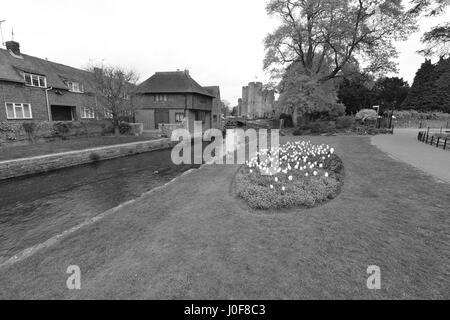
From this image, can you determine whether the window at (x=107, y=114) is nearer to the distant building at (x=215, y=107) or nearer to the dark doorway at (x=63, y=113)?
the dark doorway at (x=63, y=113)

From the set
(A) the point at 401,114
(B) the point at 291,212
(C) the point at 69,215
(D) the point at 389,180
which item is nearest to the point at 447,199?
(D) the point at 389,180

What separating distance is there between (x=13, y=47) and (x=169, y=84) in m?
18.7

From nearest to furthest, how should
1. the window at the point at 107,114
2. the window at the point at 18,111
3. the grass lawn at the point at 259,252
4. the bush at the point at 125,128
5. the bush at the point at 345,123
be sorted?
the grass lawn at the point at 259,252 → the window at the point at 18,111 → the window at the point at 107,114 → the bush at the point at 345,123 → the bush at the point at 125,128

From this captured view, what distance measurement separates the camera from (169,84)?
36031mm

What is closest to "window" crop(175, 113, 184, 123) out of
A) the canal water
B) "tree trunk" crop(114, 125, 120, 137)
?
"tree trunk" crop(114, 125, 120, 137)

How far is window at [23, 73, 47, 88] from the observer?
75.4 ft

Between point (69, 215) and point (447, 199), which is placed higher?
point (447, 199)

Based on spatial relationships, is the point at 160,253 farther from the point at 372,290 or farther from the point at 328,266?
the point at 372,290

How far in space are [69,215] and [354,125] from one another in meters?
27.5

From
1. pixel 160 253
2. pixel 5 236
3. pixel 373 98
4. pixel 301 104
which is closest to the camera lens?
pixel 160 253

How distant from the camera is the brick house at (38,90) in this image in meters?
21.3

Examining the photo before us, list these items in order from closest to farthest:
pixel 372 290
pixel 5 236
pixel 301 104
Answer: pixel 372 290, pixel 5 236, pixel 301 104

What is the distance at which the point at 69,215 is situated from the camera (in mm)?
8438

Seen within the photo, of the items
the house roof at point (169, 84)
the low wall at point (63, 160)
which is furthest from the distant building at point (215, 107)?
the low wall at point (63, 160)
